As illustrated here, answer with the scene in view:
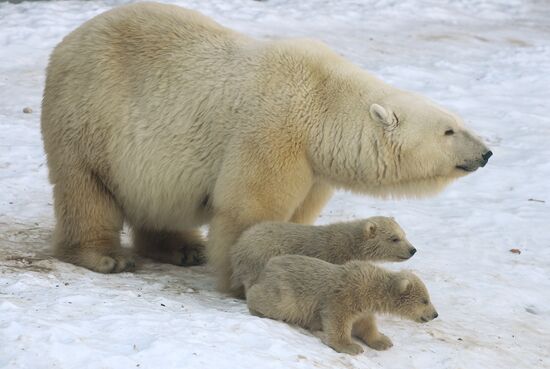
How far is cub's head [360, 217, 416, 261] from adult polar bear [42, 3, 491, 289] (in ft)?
1.61

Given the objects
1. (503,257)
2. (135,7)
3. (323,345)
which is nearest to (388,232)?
(323,345)

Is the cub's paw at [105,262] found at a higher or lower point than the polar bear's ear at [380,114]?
lower

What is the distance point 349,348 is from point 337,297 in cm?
31

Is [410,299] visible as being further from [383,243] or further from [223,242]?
[223,242]

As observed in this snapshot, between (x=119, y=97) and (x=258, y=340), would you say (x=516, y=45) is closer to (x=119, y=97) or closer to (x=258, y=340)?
(x=119, y=97)

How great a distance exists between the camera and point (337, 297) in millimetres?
5367

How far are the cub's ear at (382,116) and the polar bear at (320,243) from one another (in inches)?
26.8

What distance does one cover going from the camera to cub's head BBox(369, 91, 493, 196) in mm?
6320

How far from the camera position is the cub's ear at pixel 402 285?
548 centimetres

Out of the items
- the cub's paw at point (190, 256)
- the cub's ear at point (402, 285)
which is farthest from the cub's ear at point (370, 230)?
the cub's paw at point (190, 256)

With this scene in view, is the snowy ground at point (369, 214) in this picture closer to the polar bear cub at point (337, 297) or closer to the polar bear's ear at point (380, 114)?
the polar bear cub at point (337, 297)

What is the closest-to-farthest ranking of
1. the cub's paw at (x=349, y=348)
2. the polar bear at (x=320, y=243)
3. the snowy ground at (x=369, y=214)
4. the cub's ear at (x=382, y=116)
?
the snowy ground at (x=369, y=214)
the cub's paw at (x=349, y=348)
the polar bear at (x=320, y=243)
the cub's ear at (x=382, y=116)

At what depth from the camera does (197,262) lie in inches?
293

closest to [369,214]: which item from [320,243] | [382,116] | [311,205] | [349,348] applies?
[311,205]
